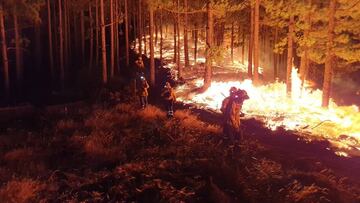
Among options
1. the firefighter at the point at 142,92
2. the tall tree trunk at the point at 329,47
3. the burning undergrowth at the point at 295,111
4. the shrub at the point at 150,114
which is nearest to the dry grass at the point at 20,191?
the shrub at the point at 150,114

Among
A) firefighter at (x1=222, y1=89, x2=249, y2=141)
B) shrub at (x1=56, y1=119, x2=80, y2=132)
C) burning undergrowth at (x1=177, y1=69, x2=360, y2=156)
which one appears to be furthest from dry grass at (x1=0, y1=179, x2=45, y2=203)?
burning undergrowth at (x1=177, y1=69, x2=360, y2=156)

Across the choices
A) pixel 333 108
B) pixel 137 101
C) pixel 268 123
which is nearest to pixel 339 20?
pixel 333 108

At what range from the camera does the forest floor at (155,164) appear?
31.9 ft

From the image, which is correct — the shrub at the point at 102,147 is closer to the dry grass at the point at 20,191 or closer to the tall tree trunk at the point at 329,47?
the dry grass at the point at 20,191

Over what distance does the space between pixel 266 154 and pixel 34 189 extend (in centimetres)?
788

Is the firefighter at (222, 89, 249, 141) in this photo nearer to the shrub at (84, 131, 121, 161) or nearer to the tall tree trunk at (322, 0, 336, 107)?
the shrub at (84, 131, 121, 161)

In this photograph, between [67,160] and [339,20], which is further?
[339,20]

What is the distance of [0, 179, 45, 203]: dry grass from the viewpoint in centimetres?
860

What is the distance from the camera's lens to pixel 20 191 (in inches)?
349

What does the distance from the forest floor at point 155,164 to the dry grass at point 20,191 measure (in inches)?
0.9

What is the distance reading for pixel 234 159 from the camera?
12.4 metres

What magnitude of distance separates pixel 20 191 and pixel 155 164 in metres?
3.65

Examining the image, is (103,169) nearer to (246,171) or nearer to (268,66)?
(246,171)

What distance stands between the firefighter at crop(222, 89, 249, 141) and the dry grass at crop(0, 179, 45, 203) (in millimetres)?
6479
